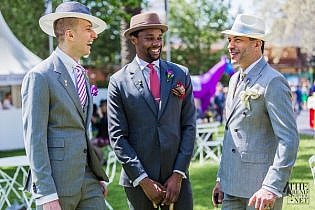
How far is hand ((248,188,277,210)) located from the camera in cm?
355

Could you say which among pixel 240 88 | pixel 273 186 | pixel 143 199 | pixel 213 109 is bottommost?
pixel 213 109

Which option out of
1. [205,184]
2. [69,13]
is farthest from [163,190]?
[205,184]

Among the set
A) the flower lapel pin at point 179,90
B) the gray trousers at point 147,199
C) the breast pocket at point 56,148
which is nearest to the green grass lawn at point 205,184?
the gray trousers at point 147,199

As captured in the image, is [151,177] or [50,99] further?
[151,177]

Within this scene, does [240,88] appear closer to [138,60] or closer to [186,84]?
[186,84]

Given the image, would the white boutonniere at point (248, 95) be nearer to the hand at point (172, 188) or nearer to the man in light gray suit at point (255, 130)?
the man in light gray suit at point (255, 130)

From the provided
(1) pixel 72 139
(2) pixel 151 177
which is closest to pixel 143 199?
(2) pixel 151 177

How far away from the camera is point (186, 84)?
436 centimetres

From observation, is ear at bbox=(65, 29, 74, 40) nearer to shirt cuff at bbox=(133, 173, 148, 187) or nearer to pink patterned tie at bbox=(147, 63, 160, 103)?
pink patterned tie at bbox=(147, 63, 160, 103)

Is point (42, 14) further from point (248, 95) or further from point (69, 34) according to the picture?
point (248, 95)

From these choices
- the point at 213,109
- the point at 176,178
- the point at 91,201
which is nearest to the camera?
the point at 91,201

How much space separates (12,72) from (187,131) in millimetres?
11509

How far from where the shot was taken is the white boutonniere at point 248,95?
12.2 ft

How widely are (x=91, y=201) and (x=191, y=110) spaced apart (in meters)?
1.11
